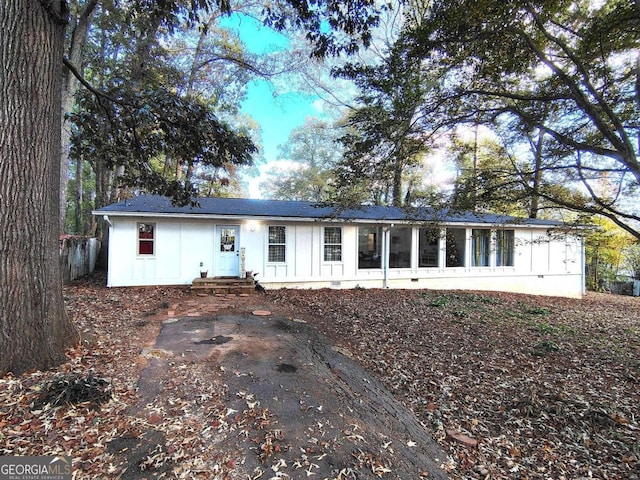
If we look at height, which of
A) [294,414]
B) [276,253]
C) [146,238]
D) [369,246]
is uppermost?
[146,238]

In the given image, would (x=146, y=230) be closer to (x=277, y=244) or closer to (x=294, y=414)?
(x=277, y=244)

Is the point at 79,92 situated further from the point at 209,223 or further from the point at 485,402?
the point at 485,402

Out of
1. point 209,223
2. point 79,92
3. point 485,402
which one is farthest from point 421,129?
point 209,223

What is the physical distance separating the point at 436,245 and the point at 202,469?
11.6 metres

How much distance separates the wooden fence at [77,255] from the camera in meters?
8.96

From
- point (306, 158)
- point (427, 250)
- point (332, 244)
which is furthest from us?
point (306, 158)

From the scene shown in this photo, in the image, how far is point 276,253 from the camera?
34.0 ft

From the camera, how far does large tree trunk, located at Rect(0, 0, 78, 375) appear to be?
2801 millimetres

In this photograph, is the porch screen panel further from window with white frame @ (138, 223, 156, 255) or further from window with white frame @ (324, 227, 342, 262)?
window with white frame @ (138, 223, 156, 255)

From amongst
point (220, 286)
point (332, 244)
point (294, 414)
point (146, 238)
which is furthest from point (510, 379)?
point (146, 238)

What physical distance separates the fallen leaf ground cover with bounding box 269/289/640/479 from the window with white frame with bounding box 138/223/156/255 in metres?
4.61

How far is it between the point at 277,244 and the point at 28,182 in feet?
24.8

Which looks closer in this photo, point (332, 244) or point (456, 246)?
point (332, 244)

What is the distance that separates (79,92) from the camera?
5160 millimetres
